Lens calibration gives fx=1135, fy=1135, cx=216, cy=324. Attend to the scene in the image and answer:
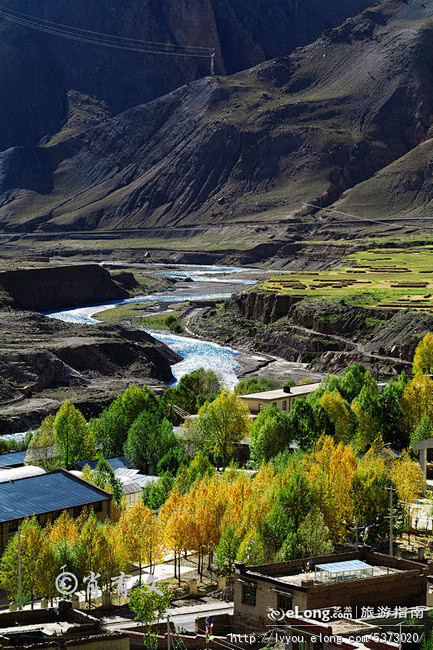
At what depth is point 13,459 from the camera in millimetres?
78688

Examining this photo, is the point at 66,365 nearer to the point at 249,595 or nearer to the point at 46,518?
the point at 46,518

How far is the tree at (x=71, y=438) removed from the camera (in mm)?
79875

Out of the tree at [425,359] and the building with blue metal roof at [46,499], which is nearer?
the building with blue metal roof at [46,499]

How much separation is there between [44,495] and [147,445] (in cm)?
2185

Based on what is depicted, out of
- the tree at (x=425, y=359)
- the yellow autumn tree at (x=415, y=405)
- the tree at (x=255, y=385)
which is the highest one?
the tree at (x=425, y=359)

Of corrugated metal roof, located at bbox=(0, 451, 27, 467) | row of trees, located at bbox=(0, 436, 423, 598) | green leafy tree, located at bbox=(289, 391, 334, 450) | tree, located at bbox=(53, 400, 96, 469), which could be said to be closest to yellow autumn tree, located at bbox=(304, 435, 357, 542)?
row of trees, located at bbox=(0, 436, 423, 598)

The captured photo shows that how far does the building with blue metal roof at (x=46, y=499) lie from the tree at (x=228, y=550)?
31.8 feet

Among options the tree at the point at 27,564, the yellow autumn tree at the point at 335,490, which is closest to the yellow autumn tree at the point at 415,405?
the yellow autumn tree at the point at 335,490

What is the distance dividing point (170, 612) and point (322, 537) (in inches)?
337

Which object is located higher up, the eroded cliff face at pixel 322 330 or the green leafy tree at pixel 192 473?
the eroded cliff face at pixel 322 330

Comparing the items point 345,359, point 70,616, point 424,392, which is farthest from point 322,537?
point 345,359

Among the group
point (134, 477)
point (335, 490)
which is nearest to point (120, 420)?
point (134, 477)

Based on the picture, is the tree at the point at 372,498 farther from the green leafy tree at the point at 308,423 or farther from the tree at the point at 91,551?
the green leafy tree at the point at 308,423

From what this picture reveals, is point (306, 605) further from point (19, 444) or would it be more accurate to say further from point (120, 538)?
point (19, 444)
